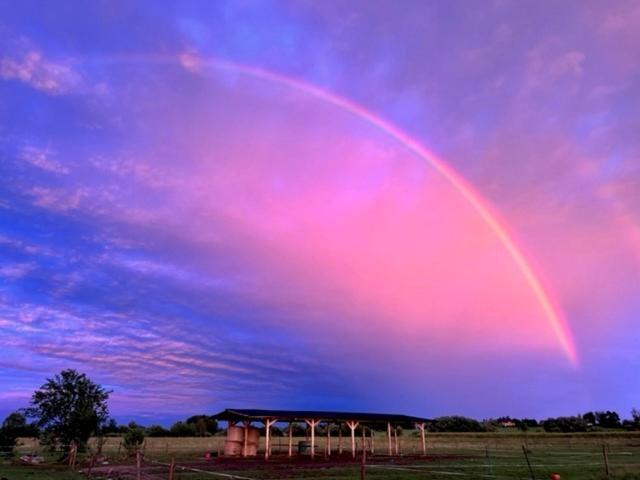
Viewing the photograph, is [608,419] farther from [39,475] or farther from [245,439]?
[39,475]

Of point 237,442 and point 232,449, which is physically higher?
point 237,442

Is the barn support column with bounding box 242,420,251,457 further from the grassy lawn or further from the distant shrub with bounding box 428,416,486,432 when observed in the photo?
the distant shrub with bounding box 428,416,486,432

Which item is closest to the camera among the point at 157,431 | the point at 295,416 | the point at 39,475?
the point at 39,475

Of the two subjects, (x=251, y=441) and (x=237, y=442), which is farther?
(x=251, y=441)

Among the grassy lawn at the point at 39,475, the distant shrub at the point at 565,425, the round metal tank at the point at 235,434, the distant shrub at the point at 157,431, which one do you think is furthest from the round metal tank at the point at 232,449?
the distant shrub at the point at 565,425

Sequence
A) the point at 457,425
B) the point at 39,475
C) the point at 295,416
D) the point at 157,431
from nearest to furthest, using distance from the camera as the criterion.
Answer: the point at 39,475 → the point at 295,416 → the point at 157,431 → the point at 457,425

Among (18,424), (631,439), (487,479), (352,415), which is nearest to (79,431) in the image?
(18,424)

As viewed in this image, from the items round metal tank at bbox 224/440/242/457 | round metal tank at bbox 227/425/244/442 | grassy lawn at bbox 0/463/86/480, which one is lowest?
grassy lawn at bbox 0/463/86/480

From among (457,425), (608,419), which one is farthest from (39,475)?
(608,419)

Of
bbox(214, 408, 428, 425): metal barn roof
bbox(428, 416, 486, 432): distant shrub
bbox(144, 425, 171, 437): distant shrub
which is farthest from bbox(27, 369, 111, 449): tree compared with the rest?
bbox(428, 416, 486, 432): distant shrub

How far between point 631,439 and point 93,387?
68096mm

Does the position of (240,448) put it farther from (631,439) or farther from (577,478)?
(631,439)

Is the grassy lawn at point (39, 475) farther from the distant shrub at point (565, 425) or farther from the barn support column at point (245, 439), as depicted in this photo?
the distant shrub at point (565, 425)

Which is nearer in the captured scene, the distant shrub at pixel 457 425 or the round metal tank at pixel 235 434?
the round metal tank at pixel 235 434
